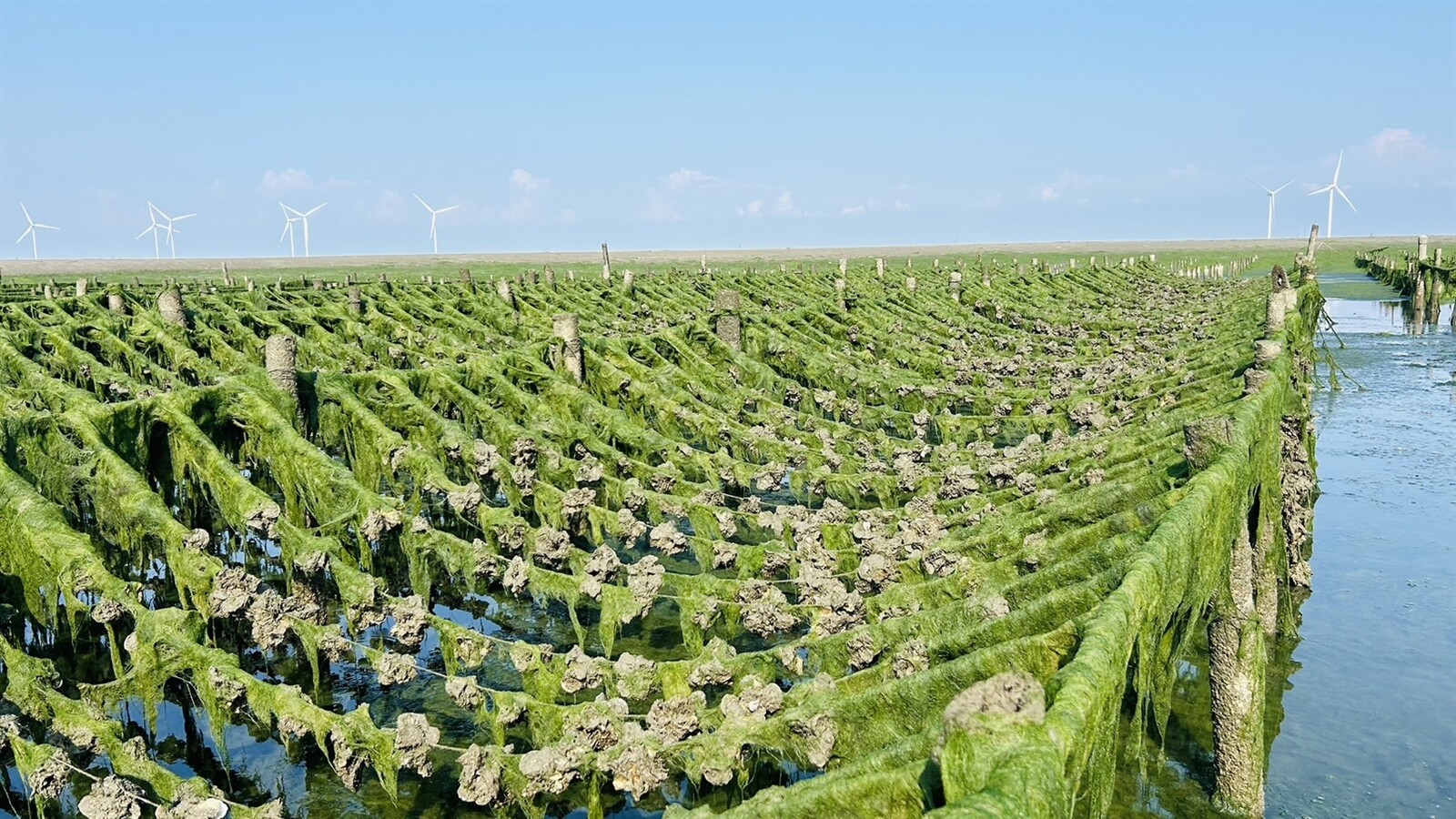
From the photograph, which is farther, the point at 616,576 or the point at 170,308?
the point at 170,308

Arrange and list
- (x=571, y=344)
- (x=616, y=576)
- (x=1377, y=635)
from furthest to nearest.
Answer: (x=571, y=344), (x=1377, y=635), (x=616, y=576)

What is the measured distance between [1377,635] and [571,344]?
15246mm

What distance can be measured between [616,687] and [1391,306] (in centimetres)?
8869

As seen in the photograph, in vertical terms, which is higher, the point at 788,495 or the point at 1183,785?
the point at 788,495

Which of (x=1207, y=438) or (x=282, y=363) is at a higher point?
(x=282, y=363)

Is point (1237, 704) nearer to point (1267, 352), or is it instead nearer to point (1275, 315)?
point (1267, 352)

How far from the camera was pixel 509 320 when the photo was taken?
122 ft

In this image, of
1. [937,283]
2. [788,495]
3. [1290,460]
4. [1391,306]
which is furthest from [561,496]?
[1391,306]

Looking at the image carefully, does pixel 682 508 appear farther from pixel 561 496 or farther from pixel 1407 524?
pixel 1407 524

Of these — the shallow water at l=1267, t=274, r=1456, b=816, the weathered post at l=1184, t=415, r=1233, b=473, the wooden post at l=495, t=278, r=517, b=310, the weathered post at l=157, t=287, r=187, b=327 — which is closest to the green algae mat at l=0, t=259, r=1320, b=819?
the weathered post at l=1184, t=415, r=1233, b=473

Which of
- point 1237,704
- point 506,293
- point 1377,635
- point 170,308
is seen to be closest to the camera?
point 1237,704

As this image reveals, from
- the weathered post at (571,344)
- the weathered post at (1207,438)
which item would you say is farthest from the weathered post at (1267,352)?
the weathered post at (571,344)

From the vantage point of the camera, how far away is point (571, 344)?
20.6 metres

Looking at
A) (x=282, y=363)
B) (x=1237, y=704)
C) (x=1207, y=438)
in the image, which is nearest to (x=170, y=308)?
(x=282, y=363)
